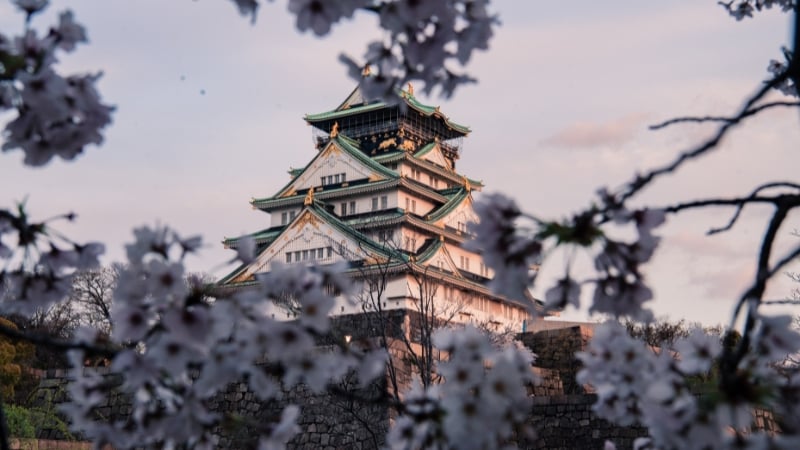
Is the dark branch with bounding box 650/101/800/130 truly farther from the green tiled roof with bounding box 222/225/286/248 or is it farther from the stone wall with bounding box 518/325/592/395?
the green tiled roof with bounding box 222/225/286/248

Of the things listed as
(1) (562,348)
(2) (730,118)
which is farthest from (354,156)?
(2) (730,118)

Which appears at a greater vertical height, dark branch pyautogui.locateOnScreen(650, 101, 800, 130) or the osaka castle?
the osaka castle

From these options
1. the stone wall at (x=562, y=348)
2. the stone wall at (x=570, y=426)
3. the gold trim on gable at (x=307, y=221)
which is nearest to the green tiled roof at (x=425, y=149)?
the gold trim on gable at (x=307, y=221)

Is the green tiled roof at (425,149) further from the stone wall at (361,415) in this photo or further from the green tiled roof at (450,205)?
the stone wall at (361,415)

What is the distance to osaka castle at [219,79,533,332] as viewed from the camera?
32.8 metres

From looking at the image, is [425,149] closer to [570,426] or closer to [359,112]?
[359,112]

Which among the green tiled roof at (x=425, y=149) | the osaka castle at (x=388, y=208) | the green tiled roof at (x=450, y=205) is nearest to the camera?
the osaka castle at (x=388, y=208)

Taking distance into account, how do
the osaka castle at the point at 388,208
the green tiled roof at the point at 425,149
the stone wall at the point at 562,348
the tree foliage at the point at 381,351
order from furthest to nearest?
1. the green tiled roof at the point at 425,149
2. the osaka castle at the point at 388,208
3. the stone wall at the point at 562,348
4. the tree foliage at the point at 381,351

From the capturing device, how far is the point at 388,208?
36.0 meters

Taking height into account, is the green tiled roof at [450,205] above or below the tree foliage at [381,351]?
above

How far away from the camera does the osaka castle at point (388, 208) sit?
108 feet

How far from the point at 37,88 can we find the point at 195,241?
437 mm

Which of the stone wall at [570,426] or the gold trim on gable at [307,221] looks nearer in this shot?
the stone wall at [570,426]

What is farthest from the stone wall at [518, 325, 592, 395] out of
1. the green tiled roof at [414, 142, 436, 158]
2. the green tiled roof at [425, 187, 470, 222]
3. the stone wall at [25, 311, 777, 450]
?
the green tiled roof at [414, 142, 436, 158]
